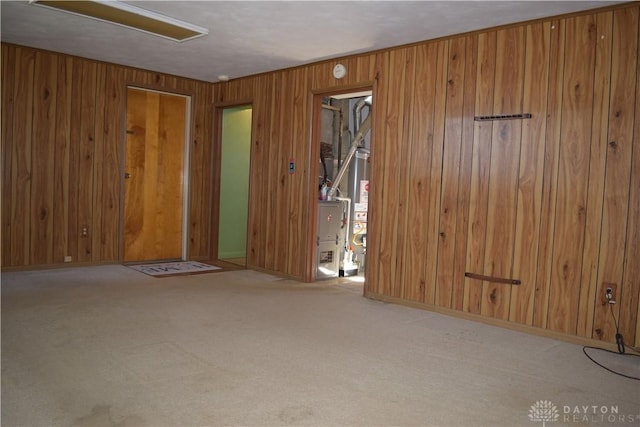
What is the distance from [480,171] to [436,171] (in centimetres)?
39

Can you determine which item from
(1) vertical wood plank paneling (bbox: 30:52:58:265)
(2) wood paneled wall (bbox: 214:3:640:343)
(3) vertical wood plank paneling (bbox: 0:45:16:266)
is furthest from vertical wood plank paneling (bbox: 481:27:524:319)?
(3) vertical wood plank paneling (bbox: 0:45:16:266)

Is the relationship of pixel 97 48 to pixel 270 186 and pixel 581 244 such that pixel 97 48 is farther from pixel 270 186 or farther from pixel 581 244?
pixel 581 244

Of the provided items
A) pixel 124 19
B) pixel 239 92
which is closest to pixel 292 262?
pixel 239 92

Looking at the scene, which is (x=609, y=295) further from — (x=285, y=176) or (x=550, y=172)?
(x=285, y=176)

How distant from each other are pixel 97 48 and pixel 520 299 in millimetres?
4563

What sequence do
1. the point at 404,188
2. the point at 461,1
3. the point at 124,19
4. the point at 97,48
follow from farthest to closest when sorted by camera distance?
the point at 97,48 < the point at 404,188 < the point at 124,19 < the point at 461,1

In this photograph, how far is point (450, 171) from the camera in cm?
408

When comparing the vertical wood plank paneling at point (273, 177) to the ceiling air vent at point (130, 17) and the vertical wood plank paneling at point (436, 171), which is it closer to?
the ceiling air vent at point (130, 17)

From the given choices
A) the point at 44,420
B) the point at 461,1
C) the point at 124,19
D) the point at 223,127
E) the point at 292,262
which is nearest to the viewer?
the point at 44,420

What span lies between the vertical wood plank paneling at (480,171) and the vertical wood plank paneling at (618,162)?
82cm

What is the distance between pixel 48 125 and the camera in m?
5.20

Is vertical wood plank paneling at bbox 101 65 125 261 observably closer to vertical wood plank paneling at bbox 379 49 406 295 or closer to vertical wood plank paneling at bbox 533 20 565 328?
vertical wood plank paneling at bbox 379 49 406 295

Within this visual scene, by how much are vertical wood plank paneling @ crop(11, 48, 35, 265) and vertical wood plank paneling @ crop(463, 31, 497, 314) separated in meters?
4.38

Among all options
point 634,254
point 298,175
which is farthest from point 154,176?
point 634,254
